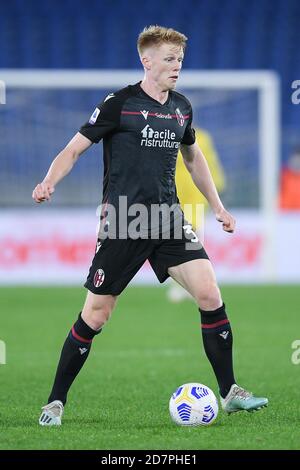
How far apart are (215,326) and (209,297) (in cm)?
20

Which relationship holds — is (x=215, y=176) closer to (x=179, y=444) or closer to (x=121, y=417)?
(x=121, y=417)

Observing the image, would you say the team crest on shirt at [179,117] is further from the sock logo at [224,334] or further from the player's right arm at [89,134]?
the sock logo at [224,334]

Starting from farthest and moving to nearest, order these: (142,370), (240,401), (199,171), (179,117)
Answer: (142,370) < (199,171) < (179,117) < (240,401)

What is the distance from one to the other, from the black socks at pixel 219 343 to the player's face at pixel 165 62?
129 centimetres

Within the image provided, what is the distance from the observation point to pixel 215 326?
577 cm

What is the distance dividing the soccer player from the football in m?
0.24

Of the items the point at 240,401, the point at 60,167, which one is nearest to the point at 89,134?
the point at 60,167

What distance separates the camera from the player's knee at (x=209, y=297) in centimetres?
564

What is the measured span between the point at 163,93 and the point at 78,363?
62.1 inches

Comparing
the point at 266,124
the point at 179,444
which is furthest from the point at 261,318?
the point at 179,444

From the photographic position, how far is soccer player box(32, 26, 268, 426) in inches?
222

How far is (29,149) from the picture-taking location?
654 inches

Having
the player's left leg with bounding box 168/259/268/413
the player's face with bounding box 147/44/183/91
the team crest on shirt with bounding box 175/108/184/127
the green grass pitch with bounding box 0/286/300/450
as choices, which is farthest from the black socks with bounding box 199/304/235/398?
the player's face with bounding box 147/44/183/91

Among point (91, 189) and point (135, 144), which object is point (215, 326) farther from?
point (91, 189)
